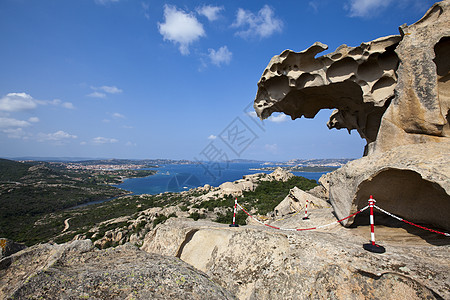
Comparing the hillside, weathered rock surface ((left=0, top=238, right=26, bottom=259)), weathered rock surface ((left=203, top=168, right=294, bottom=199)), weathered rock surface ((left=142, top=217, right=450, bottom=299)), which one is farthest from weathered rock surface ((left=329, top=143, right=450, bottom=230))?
the hillside

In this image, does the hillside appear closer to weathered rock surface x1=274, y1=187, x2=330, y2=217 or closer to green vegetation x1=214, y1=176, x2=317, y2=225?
green vegetation x1=214, y1=176, x2=317, y2=225

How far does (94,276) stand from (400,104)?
27.9 ft

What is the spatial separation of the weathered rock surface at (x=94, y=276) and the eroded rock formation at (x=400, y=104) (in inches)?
192

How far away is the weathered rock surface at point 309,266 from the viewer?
3.38 meters

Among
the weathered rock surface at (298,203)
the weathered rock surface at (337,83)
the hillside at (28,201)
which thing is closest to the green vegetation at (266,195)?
the weathered rock surface at (298,203)

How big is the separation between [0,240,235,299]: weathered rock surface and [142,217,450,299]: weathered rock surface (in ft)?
3.15

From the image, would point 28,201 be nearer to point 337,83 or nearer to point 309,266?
point 337,83

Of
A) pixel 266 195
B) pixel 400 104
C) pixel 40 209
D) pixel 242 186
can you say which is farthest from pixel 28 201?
pixel 400 104

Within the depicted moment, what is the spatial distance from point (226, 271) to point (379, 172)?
14.5ft

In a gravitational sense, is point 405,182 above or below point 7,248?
above

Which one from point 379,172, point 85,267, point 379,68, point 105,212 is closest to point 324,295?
point 379,172

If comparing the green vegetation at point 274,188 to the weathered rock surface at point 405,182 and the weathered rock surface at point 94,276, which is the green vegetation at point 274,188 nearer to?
the weathered rock surface at point 405,182

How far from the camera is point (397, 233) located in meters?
5.77

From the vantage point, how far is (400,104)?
659 centimetres
